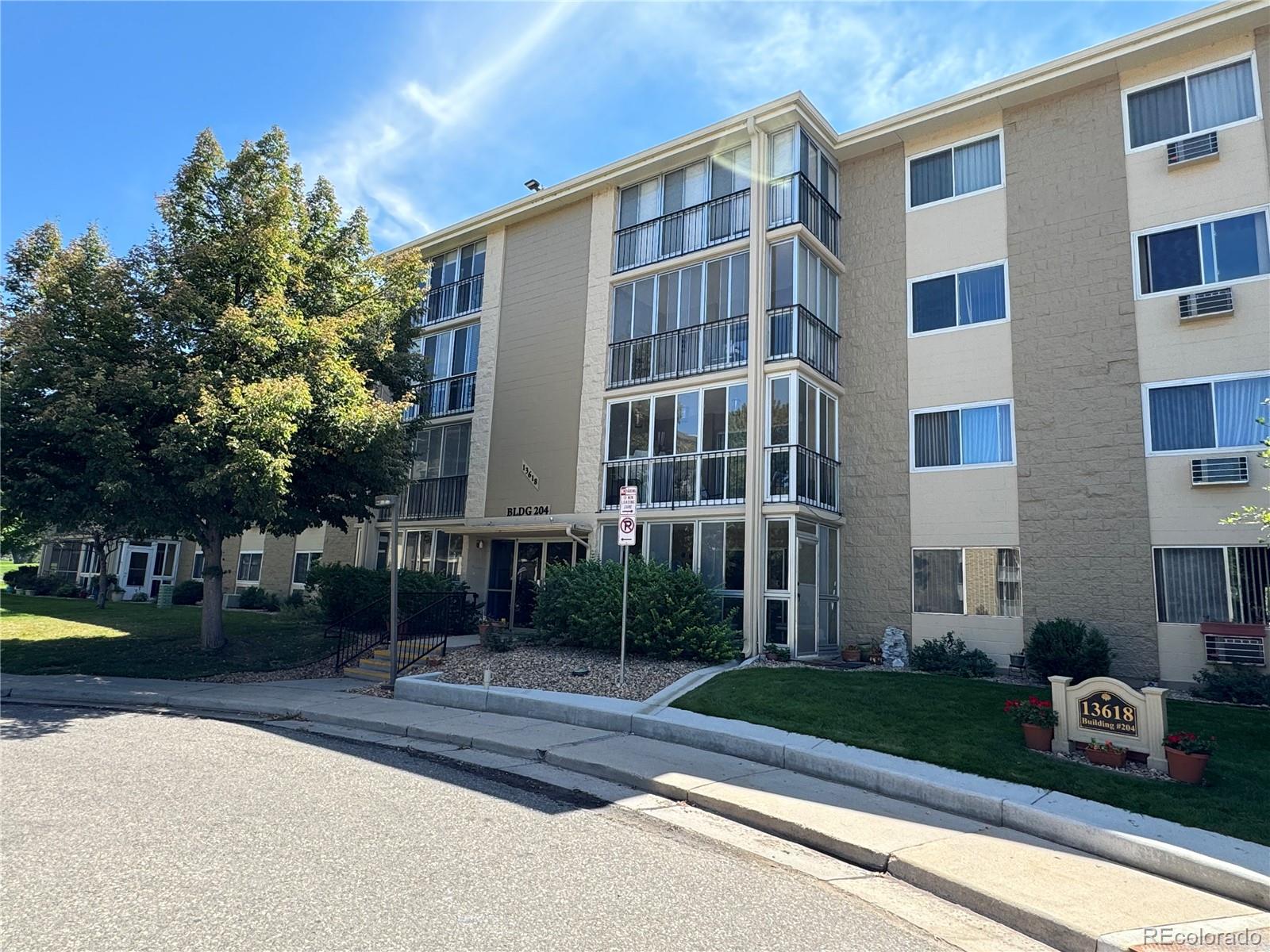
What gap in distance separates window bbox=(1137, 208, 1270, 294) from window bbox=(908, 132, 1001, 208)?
11.1 ft

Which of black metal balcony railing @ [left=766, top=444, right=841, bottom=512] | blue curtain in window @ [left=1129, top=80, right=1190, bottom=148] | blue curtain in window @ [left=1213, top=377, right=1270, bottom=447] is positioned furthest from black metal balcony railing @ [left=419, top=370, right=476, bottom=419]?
blue curtain in window @ [left=1213, top=377, right=1270, bottom=447]

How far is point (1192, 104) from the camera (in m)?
14.1

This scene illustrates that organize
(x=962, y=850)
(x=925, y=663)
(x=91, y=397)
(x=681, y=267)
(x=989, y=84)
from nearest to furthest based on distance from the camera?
1. (x=962, y=850)
2. (x=91, y=397)
3. (x=925, y=663)
4. (x=989, y=84)
5. (x=681, y=267)

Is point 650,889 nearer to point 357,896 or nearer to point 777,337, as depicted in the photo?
point 357,896

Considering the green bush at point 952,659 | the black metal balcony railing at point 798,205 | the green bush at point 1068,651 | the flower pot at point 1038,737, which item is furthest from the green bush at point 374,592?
the flower pot at point 1038,737

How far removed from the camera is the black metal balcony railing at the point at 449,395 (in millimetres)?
21219

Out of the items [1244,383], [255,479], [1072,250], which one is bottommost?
[255,479]

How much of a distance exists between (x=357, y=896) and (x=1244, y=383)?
584 inches

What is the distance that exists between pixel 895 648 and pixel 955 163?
33.8ft

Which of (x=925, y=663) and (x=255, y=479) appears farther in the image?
(x=925, y=663)

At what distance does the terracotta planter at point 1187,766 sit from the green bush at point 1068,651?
225 inches

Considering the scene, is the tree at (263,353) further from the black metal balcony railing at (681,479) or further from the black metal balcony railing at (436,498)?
the black metal balcony railing at (681,479)

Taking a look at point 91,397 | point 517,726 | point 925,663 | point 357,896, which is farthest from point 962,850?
point 91,397

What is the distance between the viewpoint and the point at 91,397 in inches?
501
